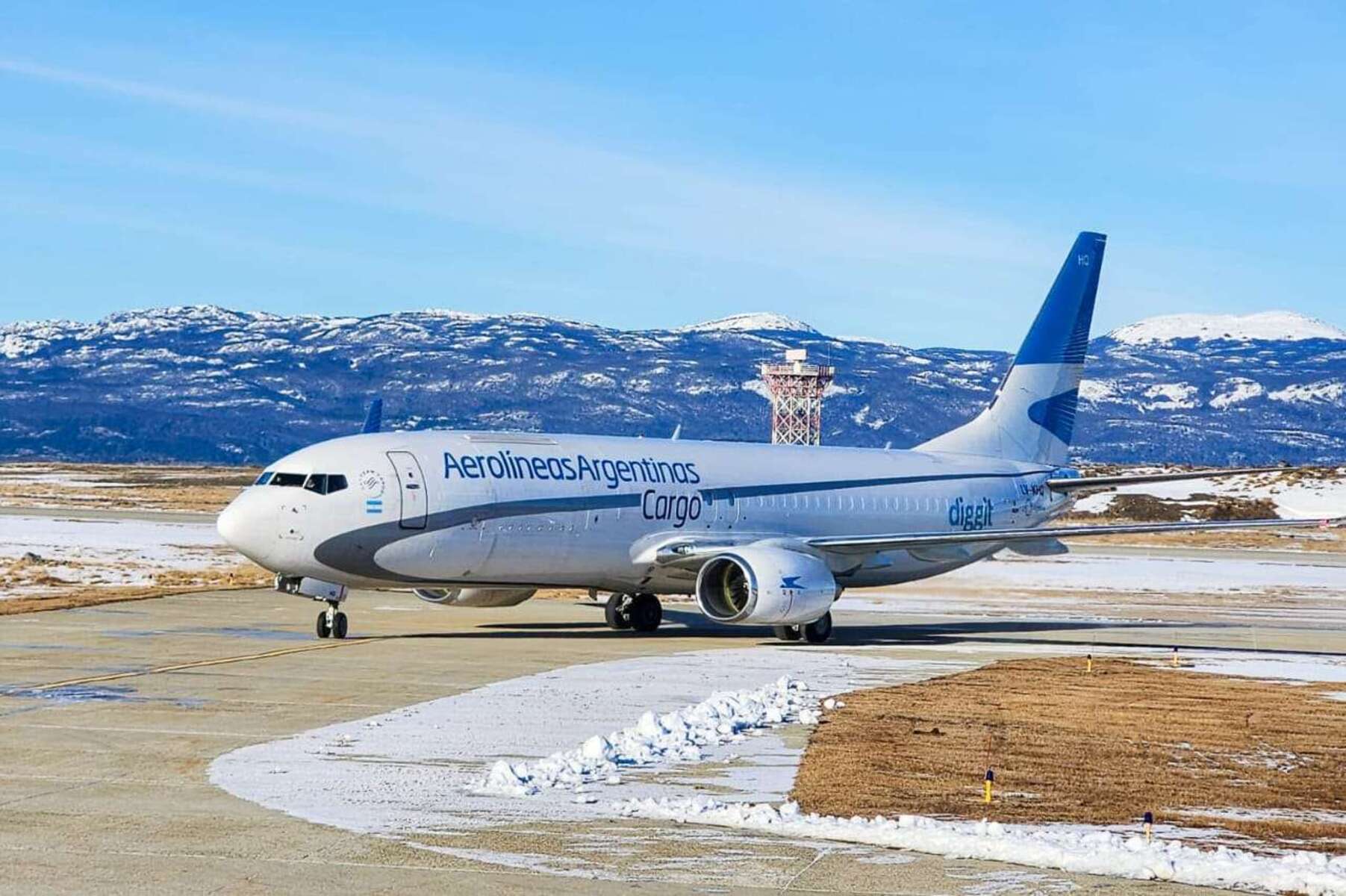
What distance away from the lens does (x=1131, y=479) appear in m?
36.9

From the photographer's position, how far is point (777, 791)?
16172mm

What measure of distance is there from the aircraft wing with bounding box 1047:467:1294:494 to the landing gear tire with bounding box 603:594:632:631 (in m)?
10.3

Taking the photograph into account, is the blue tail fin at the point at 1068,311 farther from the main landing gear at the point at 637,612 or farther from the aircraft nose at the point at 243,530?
the aircraft nose at the point at 243,530

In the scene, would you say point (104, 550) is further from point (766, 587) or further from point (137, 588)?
point (766, 587)

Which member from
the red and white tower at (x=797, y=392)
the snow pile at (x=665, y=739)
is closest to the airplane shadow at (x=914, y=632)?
the snow pile at (x=665, y=739)

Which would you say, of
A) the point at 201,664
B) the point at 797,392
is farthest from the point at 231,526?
the point at 797,392

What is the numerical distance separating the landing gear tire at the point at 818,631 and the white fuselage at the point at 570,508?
8.78 feet

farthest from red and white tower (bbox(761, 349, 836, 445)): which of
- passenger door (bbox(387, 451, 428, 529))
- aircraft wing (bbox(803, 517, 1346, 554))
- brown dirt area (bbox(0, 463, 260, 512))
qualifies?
passenger door (bbox(387, 451, 428, 529))

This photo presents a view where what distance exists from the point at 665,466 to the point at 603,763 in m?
18.9

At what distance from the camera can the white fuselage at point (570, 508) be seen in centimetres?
3103

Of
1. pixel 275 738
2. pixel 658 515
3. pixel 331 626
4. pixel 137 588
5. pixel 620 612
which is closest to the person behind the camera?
pixel 275 738

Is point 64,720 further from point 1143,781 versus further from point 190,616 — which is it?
point 190,616

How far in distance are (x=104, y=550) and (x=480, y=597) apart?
2665cm

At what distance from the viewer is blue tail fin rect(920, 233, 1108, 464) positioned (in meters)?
44.6
